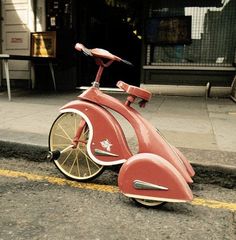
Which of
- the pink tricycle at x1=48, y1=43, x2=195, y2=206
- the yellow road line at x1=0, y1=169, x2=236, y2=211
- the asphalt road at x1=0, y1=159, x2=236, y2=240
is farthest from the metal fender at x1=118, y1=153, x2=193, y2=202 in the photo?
the yellow road line at x1=0, y1=169, x2=236, y2=211

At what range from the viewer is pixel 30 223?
9.34 feet

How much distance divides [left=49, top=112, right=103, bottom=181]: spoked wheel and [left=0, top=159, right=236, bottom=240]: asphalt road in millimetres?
117

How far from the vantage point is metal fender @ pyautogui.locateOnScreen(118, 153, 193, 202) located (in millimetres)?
2971

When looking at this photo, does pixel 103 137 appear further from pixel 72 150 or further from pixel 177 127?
pixel 177 127

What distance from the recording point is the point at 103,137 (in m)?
3.43

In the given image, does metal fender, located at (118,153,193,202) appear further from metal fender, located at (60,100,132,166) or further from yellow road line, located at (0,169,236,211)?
yellow road line, located at (0,169,236,211)

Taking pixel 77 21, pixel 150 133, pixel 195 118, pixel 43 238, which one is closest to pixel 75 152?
pixel 150 133

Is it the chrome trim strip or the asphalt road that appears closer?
the asphalt road

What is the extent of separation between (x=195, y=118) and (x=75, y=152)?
3257 mm

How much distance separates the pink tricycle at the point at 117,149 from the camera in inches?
120

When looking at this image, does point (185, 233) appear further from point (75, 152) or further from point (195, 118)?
point (195, 118)

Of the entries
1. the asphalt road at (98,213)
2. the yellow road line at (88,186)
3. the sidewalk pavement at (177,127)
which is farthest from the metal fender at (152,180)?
the sidewalk pavement at (177,127)

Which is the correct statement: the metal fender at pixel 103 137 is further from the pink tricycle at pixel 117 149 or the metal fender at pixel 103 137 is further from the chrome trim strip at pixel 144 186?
the chrome trim strip at pixel 144 186

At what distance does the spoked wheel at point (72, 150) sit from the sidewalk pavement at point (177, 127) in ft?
2.20
